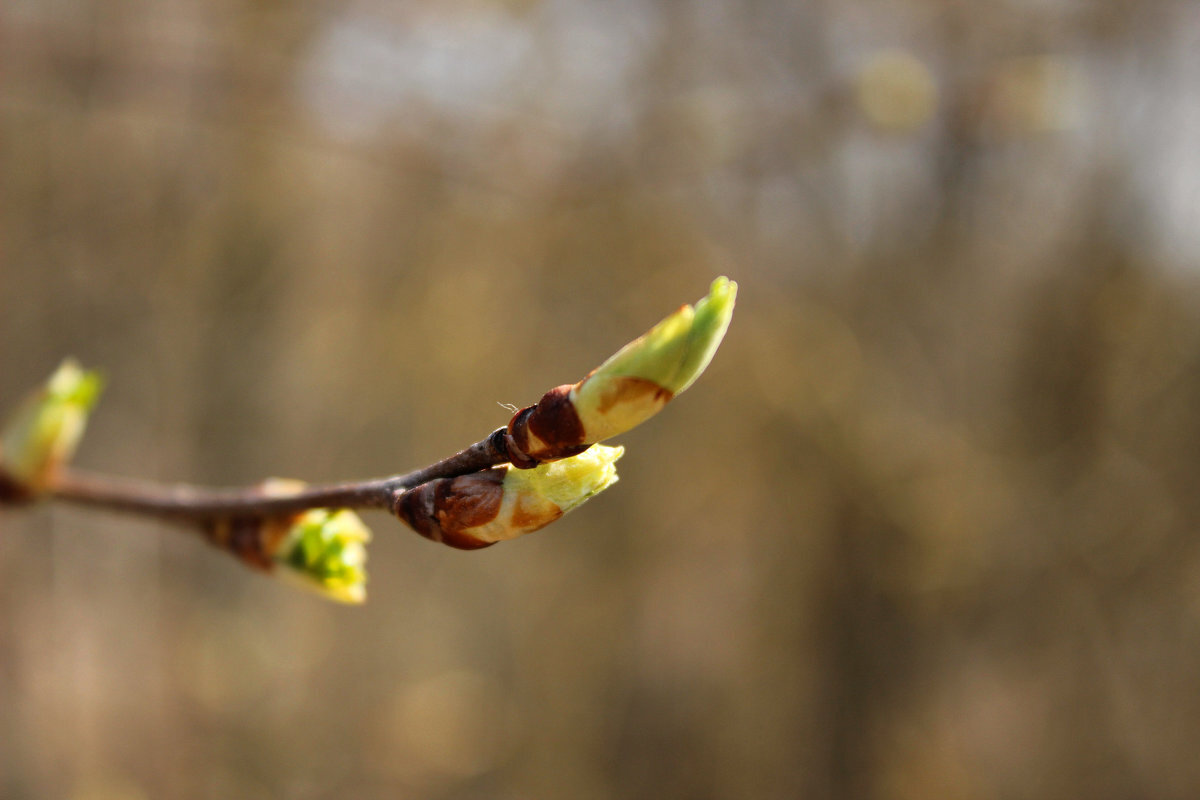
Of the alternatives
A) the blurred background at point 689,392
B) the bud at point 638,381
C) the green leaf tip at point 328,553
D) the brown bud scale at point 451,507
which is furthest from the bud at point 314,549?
the blurred background at point 689,392

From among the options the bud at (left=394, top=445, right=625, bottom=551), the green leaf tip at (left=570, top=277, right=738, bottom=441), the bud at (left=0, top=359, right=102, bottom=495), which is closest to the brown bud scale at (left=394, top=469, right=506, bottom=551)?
the bud at (left=394, top=445, right=625, bottom=551)

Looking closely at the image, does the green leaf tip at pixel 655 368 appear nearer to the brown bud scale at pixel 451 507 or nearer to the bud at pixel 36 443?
the brown bud scale at pixel 451 507

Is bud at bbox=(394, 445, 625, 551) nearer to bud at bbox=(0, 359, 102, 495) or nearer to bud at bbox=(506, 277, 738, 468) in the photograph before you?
bud at bbox=(506, 277, 738, 468)

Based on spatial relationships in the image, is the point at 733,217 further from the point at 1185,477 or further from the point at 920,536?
the point at 1185,477

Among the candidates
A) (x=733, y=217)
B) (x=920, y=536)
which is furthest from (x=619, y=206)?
(x=920, y=536)

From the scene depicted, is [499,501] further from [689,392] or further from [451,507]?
[689,392]

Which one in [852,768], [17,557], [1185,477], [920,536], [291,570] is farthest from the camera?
[852,768]
